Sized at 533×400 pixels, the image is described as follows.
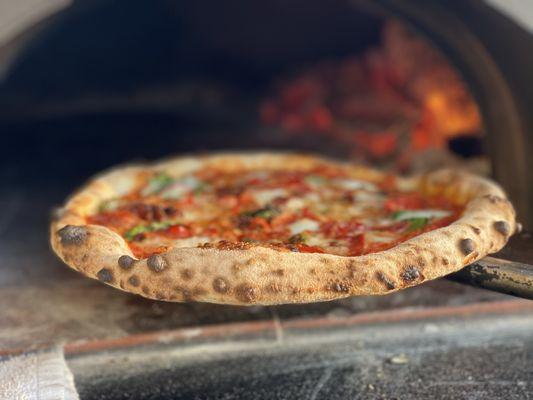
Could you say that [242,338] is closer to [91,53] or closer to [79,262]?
[79,262]

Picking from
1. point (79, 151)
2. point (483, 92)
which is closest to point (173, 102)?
point (79, 151)

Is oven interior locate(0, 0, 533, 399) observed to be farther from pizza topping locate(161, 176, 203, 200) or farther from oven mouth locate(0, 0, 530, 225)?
pizza topping locate(161, 176, 203, 200)

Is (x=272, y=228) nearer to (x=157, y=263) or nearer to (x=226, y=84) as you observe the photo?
(x=157, y=263)

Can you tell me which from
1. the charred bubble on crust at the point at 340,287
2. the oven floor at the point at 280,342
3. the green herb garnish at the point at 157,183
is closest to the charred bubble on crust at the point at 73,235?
the oven floor at the point at 280,342

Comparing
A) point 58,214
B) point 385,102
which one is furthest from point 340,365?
point 385,102

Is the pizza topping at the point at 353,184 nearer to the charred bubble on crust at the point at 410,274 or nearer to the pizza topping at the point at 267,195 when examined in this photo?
the pizza topping at the point at 267,195

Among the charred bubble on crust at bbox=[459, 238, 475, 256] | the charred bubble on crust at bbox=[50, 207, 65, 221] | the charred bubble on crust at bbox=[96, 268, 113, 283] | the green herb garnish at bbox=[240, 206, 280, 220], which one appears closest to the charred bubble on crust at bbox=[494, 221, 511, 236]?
A: the charred bubble on crust at bbox=[459, 238, 475, 256]
